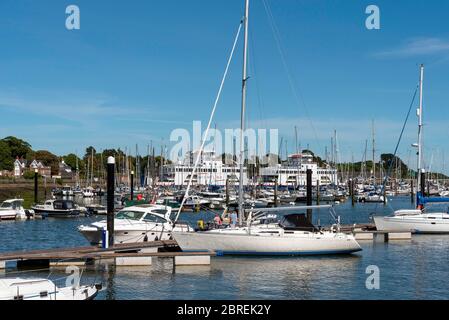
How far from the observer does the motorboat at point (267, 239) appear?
31328mm

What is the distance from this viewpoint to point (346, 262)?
31266 millimetres

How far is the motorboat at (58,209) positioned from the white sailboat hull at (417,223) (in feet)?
119

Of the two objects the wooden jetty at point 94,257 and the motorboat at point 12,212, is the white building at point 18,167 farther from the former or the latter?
the wooden jetty at point 94,257

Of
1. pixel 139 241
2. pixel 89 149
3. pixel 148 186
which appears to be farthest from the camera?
pixel 89 149

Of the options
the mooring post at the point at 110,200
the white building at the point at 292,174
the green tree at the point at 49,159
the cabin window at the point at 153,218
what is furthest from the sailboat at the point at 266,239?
the green tree at the point at 49,159

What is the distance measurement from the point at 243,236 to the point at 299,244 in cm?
304

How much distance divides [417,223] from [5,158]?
129405mm

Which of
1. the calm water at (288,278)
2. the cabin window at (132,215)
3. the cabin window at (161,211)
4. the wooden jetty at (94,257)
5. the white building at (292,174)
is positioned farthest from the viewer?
the white building at (292,174)

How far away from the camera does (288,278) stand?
26.4 m

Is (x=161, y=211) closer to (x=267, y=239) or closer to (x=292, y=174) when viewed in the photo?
(x=267, y=239)

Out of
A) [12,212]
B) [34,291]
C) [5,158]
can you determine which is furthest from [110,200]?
[5,158]

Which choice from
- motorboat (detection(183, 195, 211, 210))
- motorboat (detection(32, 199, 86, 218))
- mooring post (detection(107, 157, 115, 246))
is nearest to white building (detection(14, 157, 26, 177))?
motorboat (detection(183, 195, 211, 210))
